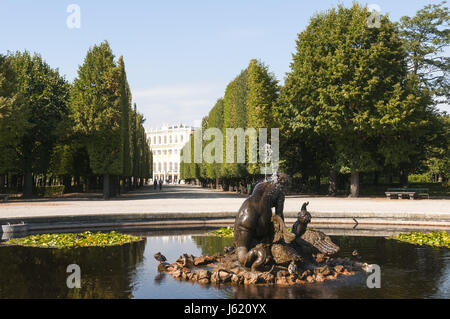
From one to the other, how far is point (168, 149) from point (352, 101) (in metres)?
134

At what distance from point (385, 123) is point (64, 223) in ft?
77.5

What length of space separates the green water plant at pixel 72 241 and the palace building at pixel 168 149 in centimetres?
14679

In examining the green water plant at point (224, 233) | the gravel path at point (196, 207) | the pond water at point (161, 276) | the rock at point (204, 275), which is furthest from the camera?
the gravel path at point (196, 207)

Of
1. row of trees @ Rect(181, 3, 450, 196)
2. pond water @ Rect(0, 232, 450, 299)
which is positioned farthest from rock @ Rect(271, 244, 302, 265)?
row of trees @ Rect(181, 3, 450, 196)

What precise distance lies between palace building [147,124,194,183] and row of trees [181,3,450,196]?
401 feet

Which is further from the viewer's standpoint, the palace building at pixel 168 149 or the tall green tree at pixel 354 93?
the palace building at pixel 168 149

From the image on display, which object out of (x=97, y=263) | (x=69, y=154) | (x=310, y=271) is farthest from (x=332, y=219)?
(x=69, y=154)

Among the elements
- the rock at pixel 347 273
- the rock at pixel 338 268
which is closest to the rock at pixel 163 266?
the rock at pixel 338 268

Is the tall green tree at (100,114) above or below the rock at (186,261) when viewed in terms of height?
above

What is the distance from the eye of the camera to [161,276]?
24.0ft

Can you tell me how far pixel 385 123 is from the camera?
30.3 meters

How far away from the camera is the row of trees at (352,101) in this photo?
3096 cm

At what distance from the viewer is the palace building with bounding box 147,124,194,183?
527 ft

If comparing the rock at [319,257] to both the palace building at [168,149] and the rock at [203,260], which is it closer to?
the rock at [203,260]
